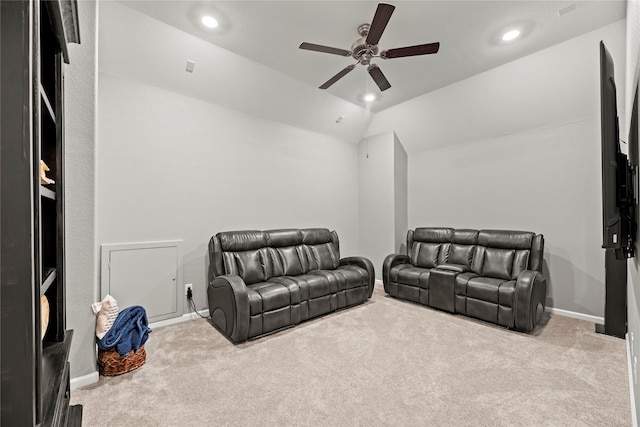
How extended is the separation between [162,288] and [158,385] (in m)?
1.37

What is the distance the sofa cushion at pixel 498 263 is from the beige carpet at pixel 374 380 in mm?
738

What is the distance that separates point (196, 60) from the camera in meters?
3.24

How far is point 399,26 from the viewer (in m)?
2.83

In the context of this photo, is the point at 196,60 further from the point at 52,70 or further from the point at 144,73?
the point at 52,70

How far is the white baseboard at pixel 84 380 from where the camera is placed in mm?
2043

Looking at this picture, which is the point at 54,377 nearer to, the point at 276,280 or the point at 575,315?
the point at 276,280

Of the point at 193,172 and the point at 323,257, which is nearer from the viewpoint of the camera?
the point at 193,172

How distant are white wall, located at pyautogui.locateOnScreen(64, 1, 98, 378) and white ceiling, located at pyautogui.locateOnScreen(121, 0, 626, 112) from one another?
2.90ft

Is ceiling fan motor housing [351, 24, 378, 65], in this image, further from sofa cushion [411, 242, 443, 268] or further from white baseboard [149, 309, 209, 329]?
white baseboard [149, 309, 209, 329]

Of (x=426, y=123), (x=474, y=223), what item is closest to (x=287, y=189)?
(x=426, y=123)

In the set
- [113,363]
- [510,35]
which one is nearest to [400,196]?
[510,35]

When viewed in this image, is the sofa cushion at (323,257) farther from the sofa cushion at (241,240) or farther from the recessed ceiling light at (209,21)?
the recessed ceiling light at (209,21)

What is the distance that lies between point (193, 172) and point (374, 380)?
309 centimetres

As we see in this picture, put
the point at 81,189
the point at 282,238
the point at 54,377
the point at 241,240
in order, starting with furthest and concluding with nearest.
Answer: the point at 282,238 → the point at 241,240 → the point at 81,189 → the point at 54,377
